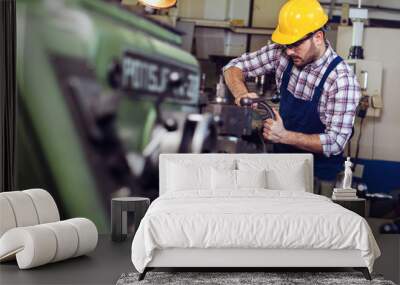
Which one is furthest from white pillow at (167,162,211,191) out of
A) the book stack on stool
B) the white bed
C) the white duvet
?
the white duvet

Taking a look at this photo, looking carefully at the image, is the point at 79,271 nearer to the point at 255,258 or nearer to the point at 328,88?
→ the point at 255,258

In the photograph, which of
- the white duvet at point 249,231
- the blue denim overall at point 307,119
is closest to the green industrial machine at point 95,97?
the blue denim overall at point 307,119

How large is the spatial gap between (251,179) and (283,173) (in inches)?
13.7

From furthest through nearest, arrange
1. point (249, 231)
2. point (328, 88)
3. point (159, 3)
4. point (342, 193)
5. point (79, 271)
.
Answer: point (159, 3) < point (328, 88) < point (342, 193) < point (79, 271) < point (249, 231)

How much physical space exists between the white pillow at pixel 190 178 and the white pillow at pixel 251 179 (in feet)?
0.94

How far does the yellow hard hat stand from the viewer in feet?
20.8

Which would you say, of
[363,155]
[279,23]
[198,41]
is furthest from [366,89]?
[198,41]

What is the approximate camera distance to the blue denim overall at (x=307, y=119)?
635 centimetres

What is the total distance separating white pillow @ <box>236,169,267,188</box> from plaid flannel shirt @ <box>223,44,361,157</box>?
905mm

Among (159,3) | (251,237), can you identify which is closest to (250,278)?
(251,237)

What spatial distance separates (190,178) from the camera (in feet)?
19.4

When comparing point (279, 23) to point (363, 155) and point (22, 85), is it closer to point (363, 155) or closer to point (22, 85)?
point (363, 155)

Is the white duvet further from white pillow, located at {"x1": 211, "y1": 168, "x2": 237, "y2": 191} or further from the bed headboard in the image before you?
the bed headboard

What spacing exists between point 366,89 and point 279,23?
3.55 feet
